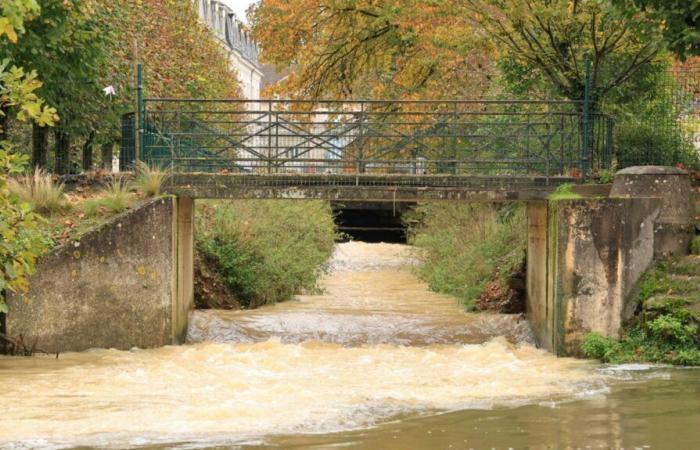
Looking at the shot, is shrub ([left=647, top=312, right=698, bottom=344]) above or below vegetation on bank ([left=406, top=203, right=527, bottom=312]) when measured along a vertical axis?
below

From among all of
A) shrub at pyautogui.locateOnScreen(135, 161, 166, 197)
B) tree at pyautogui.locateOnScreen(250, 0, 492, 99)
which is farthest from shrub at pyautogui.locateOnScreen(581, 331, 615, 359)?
tree at pyautogui.locateOnScreen(250, 0, 492, 99)

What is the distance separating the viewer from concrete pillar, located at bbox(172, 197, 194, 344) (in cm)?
1892

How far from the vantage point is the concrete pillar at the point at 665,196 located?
1848 centimetres

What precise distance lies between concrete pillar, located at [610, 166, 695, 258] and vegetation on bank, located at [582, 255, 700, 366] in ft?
1.16

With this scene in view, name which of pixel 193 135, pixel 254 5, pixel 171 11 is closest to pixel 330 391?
pixel 193 135

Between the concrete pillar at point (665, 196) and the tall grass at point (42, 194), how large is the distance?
8.73m

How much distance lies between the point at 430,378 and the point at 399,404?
222 cm

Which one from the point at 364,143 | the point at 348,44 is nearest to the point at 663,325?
the point at 364,143

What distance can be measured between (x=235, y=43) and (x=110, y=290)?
191ft

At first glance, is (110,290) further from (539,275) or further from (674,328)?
(674,328)

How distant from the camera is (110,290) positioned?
17969 millimetres

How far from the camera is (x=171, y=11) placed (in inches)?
1293

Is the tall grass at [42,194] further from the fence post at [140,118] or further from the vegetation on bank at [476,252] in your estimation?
the vegetation on bank at [476,252]

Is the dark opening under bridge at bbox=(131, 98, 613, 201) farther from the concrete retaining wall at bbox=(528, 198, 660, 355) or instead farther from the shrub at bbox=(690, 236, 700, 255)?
the shrub at bbox=(690, 236, 700, 255)
